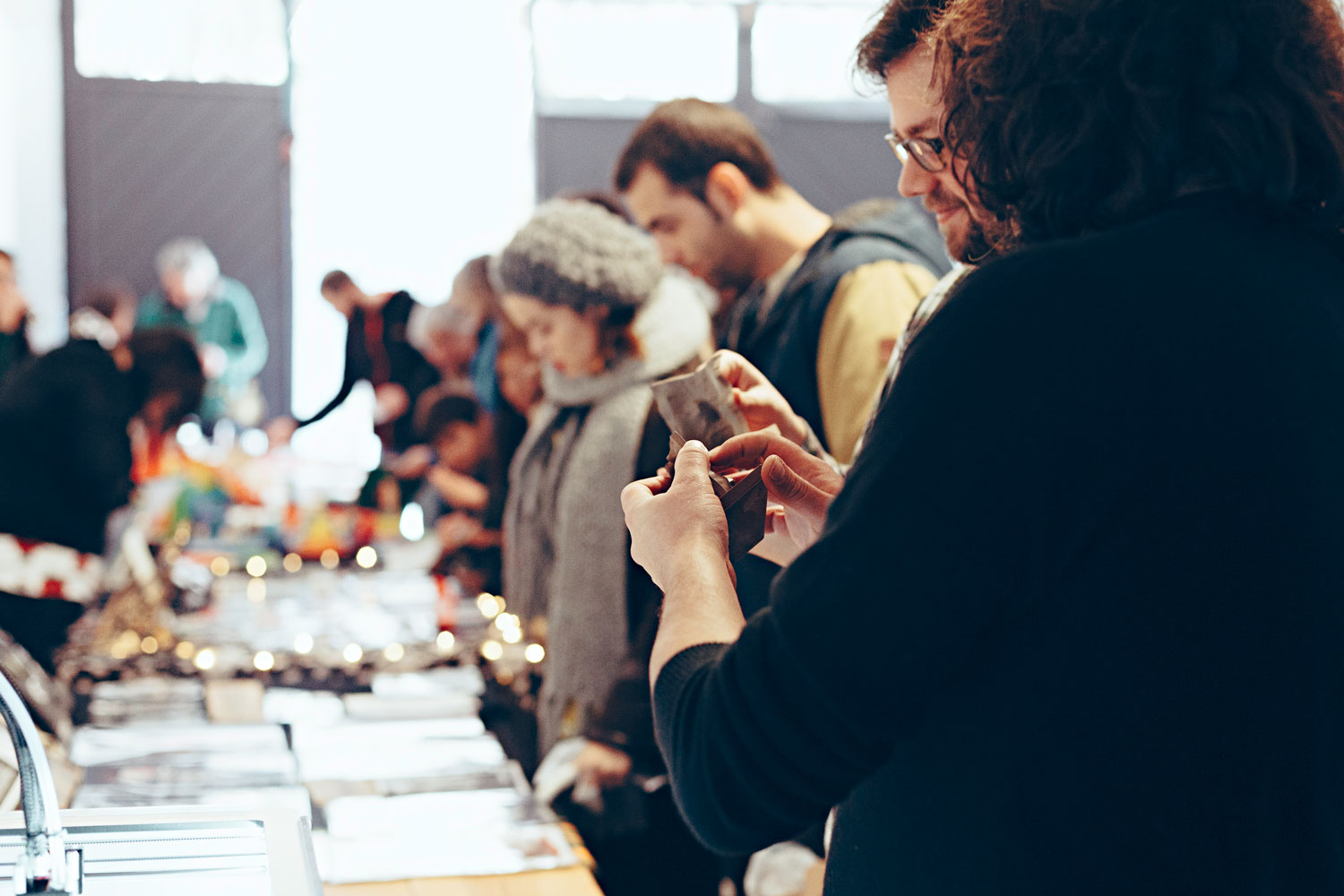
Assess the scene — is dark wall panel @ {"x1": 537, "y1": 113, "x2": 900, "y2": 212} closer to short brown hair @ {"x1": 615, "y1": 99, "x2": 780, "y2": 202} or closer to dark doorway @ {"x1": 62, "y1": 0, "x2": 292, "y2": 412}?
dark doorway @ {"x1": 62, "y1": 0, "x2": 292, "y2": 412}

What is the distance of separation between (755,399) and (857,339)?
546 millimetres

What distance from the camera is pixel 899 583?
2.30 feet

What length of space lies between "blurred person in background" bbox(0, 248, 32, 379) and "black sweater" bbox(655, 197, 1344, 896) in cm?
393

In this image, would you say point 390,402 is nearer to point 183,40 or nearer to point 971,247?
point 971,247

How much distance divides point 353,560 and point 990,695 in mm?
3668

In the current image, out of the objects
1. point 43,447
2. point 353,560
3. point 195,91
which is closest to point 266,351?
point 195,91

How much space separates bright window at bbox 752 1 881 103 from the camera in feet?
30.1

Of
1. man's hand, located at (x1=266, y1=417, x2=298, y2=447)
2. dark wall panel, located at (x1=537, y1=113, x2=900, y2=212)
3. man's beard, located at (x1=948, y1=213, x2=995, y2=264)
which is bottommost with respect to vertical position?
man's hand, located at (x1=266, y1=417, x2=298, y2=447)

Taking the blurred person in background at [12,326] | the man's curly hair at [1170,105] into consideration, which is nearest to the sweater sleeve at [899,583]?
the man's curly hair at [1170,105]

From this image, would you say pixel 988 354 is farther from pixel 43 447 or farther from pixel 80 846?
pixel 43 447

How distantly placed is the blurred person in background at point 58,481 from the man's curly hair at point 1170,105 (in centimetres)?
279

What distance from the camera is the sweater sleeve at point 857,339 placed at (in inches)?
74.0

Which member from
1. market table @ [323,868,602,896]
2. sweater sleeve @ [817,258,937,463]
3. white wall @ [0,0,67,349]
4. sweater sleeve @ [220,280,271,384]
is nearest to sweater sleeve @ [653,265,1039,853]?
market table @ [323,868,602,896]

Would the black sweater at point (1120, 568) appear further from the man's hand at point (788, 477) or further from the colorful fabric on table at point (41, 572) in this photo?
the colorful fabric on table at point (41, 572)
